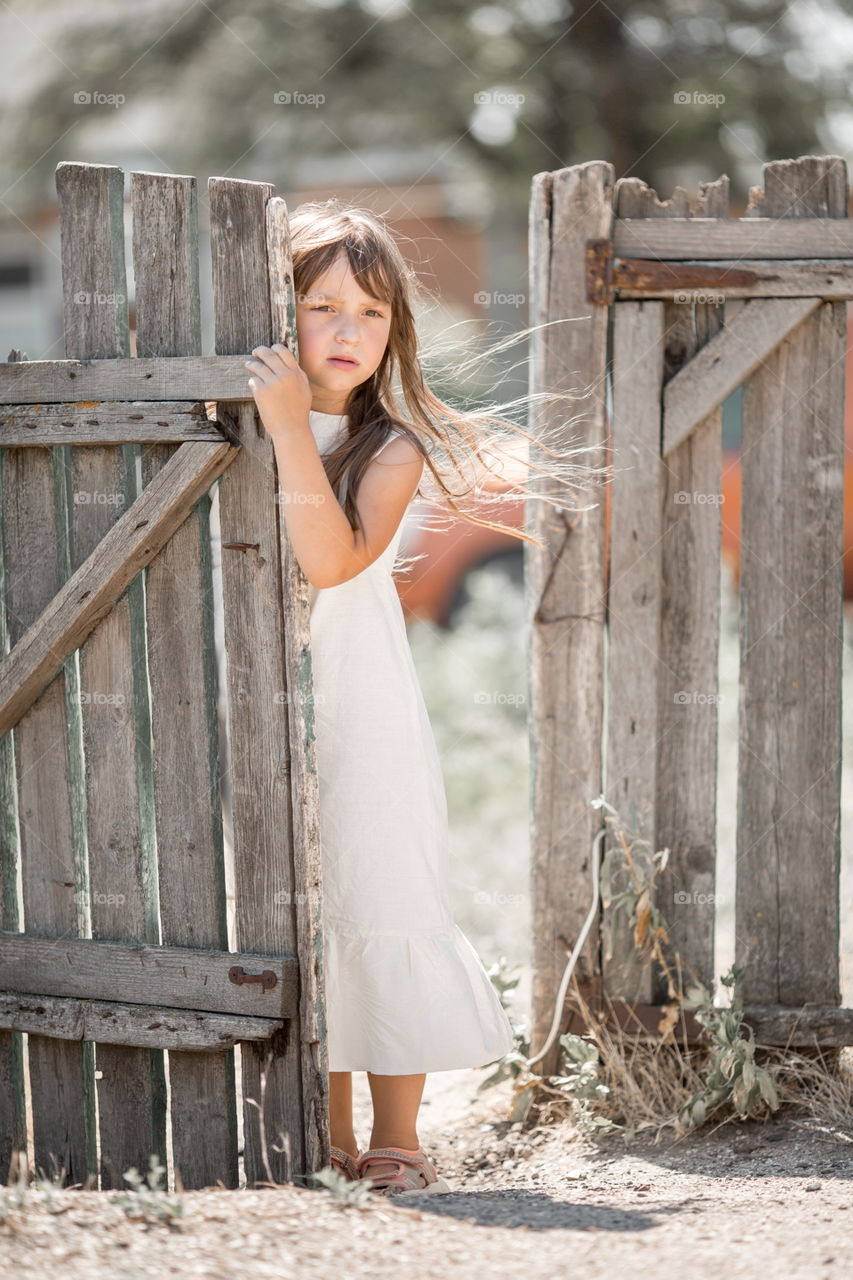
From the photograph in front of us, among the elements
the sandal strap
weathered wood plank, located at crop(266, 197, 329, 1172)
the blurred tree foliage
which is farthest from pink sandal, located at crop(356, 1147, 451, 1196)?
the blurred tree foliage

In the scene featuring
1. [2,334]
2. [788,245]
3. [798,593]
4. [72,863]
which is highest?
[2,334]

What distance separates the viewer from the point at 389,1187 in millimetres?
2469

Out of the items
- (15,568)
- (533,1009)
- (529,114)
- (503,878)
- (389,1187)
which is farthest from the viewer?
(529,114)

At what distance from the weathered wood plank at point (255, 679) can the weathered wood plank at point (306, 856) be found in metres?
0.02

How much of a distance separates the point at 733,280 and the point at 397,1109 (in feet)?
6.83

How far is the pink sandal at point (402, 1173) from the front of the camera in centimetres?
248

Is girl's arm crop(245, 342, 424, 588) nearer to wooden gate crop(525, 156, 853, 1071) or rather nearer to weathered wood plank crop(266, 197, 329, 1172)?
weathered wood plank crop(266, 197, 329, 1172)

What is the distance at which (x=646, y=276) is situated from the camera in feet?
10.0

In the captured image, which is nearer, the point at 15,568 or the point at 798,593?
the point at 15,568

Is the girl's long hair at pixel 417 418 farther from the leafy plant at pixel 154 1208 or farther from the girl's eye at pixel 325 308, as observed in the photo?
the leafy plant at pixel 154 1208

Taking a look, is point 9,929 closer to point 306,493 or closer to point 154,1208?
point 154,1208

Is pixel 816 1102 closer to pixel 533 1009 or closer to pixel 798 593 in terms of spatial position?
pixel 533 1009

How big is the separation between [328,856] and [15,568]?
92 cm

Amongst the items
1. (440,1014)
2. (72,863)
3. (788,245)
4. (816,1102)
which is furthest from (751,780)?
(72,863)
